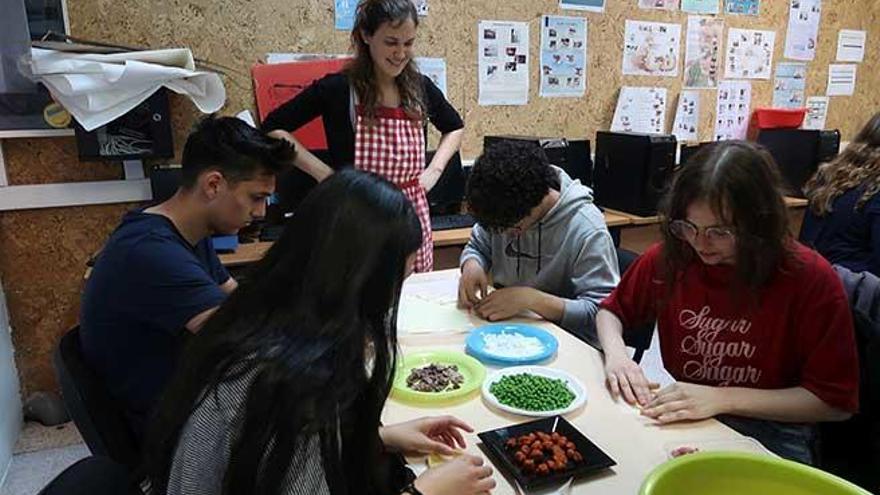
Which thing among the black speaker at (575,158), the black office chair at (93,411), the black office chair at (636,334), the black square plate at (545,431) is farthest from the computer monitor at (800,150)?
the black office chair at (93,411)

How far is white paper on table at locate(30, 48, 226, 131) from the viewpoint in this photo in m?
2.12

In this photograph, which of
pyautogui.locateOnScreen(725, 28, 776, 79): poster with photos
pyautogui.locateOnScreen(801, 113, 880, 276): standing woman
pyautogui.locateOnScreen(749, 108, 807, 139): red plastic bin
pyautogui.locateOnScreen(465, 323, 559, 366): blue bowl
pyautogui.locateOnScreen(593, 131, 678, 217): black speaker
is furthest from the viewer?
pyautogui.locateOnScreen(749, 108, 807, 139): red plastic bin

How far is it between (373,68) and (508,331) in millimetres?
1060

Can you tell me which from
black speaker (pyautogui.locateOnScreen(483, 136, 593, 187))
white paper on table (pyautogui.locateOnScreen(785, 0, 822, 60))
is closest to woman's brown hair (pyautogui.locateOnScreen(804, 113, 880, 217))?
black speaker (pyautogui.locateOnScreen(483, 136, 593, 187))

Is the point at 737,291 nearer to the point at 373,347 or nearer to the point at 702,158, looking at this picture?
the point at 702,158

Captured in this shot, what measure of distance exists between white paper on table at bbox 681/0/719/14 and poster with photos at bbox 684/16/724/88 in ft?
0.12

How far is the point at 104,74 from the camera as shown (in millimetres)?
2152

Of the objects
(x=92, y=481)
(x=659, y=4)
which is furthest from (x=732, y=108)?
(x=92, y=481)

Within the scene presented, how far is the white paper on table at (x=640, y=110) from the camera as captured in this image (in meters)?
3.34

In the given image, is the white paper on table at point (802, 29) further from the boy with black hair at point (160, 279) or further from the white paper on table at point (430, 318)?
the boy with black hair at point (160, 279)

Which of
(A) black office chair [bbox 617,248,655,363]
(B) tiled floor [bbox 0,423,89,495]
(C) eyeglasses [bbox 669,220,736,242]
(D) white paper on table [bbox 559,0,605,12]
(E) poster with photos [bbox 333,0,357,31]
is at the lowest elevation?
(B) tiled floor [bbox 0,423,89,495]

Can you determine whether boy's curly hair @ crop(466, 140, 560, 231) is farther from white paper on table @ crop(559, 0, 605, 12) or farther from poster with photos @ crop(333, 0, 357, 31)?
white paper on table @ crop(559, 0, 605, 12)

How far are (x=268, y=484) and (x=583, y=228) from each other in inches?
46.6

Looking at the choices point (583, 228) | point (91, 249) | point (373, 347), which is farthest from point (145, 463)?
point (91, 249)
